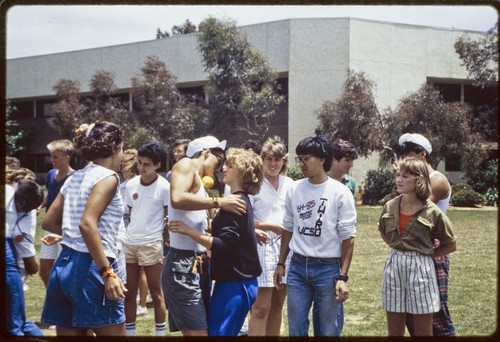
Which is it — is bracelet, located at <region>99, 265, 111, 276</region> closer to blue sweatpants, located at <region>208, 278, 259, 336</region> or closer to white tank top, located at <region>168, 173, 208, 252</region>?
white tank top, located at <region>168, 173, 208, 252</region>

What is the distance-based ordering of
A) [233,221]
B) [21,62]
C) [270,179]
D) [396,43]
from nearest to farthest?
[233,221] → [270,179] → [396,43] → [21,62]

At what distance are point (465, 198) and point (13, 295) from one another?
77.2 feet

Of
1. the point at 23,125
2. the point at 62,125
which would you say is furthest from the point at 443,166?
the point at 23,125

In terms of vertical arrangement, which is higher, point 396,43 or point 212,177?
point 396,43

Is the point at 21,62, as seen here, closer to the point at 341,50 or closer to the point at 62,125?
the point at 62,125

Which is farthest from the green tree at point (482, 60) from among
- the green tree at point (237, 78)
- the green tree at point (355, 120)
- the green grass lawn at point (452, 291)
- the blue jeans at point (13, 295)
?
the blue jeans at point (13, 295)

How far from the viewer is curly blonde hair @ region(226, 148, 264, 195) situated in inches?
184

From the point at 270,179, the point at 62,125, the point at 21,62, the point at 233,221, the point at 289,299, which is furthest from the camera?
the point at 21,62

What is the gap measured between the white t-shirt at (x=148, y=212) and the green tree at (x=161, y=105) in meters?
25.2

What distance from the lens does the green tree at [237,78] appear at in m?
30.8

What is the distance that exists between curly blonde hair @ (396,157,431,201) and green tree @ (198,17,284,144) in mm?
25470

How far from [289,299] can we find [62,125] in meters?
32.6

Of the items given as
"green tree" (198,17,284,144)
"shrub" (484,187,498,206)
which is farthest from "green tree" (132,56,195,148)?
"shrub" (484,187,498,206)

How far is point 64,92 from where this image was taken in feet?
119
